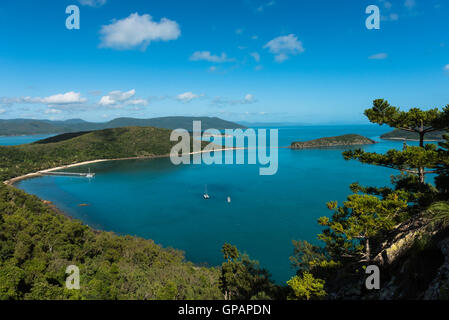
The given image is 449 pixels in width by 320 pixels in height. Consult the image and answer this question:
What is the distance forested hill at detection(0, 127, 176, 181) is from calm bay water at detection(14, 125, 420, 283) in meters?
26.3

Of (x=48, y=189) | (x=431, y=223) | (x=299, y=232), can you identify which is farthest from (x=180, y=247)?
(x=48, y=189)

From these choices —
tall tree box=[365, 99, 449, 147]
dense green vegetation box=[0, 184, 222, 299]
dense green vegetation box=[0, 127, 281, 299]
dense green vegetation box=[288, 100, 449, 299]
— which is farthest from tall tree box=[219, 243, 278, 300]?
tall tree box=[365, 99, 449, 147]

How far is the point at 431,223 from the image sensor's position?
687 centimetres

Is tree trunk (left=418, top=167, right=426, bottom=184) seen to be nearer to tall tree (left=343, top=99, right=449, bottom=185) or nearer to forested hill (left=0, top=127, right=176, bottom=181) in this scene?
tall tree (left=343, top=99, right=449, bottom=185)

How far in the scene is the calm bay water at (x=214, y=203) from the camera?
1453 inches

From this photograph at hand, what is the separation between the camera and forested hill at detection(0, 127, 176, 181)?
4088 inches

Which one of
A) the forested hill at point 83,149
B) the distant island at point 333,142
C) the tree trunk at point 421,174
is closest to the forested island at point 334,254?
the tree trunk at point 421,174

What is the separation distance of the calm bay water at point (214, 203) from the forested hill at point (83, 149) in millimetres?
26349

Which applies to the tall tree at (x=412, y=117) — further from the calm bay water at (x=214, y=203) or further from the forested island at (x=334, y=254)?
the calm bay water at (x=214, y=203)

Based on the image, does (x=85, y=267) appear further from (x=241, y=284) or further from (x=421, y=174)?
(x=421, y=174)

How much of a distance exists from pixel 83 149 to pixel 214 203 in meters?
107

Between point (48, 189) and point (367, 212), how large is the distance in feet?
278
